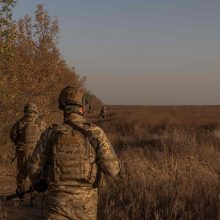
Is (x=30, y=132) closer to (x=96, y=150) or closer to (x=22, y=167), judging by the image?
(x=22, y=167)

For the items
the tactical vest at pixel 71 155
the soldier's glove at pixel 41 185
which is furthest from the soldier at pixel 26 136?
the tactical vest at pixel 71 155

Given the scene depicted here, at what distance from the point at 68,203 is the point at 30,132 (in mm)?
5597

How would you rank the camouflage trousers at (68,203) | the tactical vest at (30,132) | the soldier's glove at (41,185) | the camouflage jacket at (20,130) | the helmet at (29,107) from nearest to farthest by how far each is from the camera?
the camouflage trousers at (68,203), the soldier's glove at (41,185), the helmet at (29,107), the tactical vest at (30,132), the camouflage jacket at (20,130)

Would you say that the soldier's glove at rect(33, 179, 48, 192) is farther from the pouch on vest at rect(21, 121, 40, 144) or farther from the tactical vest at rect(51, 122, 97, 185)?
the pouch on vest at rect(21, 121, 40, 144)

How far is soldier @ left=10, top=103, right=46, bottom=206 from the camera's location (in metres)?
10.1

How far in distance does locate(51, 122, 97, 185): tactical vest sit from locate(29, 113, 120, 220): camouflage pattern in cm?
3

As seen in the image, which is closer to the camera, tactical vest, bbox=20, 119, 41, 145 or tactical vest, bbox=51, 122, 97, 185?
tactical vest, bbox=51, 122, 97, 185

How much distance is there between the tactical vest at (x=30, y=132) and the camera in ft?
33.2

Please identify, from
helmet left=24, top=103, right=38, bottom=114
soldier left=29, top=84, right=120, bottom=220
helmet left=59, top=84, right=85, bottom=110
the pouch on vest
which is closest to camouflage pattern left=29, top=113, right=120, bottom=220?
soldier left=29, top=84, right=120, bottom=220

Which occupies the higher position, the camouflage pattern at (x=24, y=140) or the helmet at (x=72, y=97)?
the helmet at (x=72, y=97)

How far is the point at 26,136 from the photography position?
1017 centimetres

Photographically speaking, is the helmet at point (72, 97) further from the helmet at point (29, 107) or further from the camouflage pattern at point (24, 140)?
the camouflage pattern at point (24, 140)

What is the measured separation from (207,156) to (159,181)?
355 cm

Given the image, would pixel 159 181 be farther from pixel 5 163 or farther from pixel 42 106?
pixel 42 106
